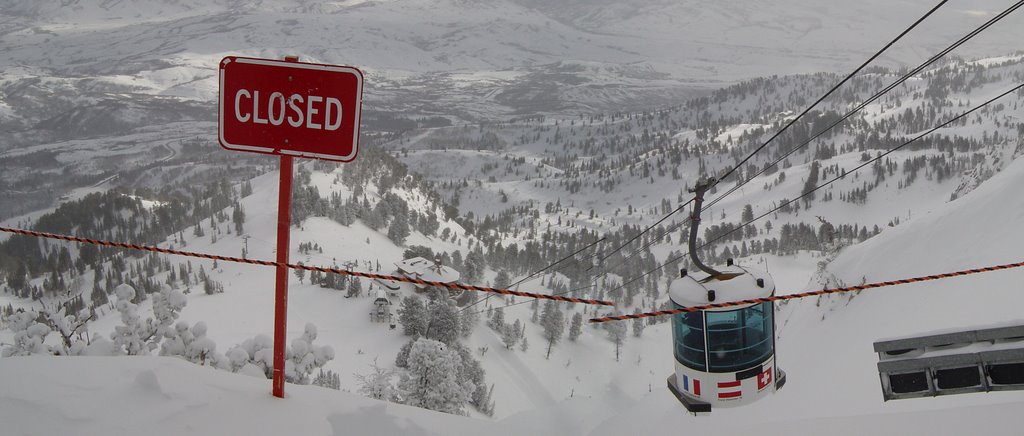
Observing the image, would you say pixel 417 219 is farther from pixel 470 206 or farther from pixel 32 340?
pixel 32 340

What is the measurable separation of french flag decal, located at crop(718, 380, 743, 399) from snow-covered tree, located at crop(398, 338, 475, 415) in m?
17.3

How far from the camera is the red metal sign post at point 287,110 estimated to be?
493 cm

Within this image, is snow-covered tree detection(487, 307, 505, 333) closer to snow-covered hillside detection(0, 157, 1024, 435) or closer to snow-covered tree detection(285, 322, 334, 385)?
snow-covered hillside detection(0, 157, 1024, 435)

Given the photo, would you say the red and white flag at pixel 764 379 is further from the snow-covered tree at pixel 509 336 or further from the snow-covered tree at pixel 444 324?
the snow-covered tree at pixel 509 336

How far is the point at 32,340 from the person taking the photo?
961cm

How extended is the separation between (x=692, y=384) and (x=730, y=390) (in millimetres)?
420

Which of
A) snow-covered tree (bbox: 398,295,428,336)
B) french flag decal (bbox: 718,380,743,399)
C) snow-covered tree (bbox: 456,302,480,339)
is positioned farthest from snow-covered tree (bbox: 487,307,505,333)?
french flag decal (bbox: 718,380,743,399)

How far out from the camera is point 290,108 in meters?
5.01

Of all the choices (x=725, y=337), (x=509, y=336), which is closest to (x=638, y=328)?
(x=509, y=336)

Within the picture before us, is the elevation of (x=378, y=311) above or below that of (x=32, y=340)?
below

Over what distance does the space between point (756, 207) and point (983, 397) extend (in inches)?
5211

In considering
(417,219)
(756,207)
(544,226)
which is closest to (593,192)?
(544,226)

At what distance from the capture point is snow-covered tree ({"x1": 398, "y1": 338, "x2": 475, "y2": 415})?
2264 cm

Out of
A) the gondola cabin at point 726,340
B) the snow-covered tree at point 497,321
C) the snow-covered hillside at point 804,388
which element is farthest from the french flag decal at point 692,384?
the snow-covered tree at point 497,321
